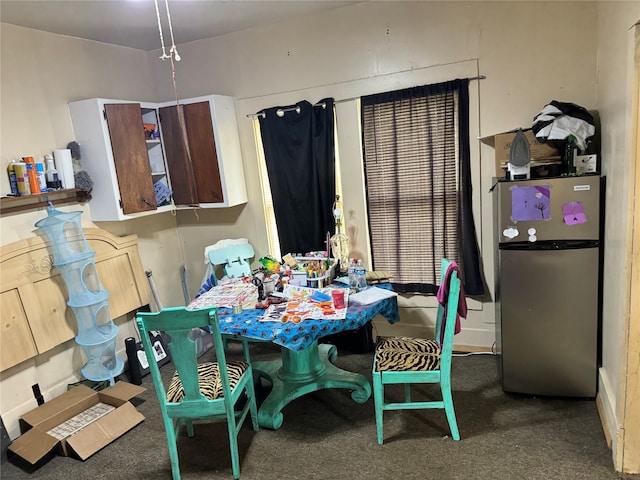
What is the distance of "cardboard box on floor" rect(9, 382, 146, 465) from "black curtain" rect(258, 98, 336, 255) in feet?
5.56

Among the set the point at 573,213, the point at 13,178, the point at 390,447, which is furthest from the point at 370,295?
the point at 13,178

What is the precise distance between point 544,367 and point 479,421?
0.54 meters

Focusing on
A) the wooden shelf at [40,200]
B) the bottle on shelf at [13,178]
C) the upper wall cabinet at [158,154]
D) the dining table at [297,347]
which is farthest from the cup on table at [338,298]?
the bottle on shelf at [13,178]

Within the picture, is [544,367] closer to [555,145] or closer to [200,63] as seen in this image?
Answer: [555,145]

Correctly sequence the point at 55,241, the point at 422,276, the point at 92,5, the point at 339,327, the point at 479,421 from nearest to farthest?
the point at 339,327, the point at 479,421, the point at 92,5, the point at 55,241, the point at 422,276

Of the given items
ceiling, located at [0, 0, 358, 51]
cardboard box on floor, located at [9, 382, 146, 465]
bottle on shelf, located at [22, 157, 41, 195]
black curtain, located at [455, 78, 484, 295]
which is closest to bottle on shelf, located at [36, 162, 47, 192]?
bottle on shelf, located at [22, 157, 41, 195]

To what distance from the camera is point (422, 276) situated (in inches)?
133

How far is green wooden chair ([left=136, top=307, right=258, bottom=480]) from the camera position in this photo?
2.01 m

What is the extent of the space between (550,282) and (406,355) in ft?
3.15

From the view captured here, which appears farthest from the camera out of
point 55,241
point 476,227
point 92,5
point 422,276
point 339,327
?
point 422,276

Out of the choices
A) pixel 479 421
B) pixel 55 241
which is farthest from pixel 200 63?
pixel 479 421

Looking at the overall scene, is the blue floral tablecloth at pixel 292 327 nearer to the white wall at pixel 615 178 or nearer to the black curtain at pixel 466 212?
the black curtain at pixel 466 212

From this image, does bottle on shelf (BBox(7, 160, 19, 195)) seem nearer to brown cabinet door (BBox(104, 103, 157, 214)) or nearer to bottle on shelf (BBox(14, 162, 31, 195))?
bottle on shelf (BBox(14, 162, 31, 195))

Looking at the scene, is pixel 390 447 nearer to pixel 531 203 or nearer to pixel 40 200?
pixel 531 203
